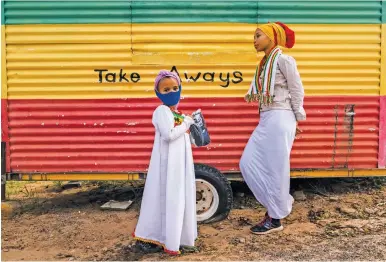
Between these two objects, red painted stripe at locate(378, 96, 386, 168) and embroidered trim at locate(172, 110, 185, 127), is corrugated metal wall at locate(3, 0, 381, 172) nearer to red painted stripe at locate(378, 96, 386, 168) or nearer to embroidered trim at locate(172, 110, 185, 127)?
red painted stripe at locate(378, 96, 386, 168)

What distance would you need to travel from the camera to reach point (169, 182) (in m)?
3.83

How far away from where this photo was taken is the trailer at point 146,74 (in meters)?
5.12

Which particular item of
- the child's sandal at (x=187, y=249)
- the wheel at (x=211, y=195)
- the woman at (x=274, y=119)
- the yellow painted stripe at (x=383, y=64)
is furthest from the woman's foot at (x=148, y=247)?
the yellow painted stripe at (x=383, y=64)

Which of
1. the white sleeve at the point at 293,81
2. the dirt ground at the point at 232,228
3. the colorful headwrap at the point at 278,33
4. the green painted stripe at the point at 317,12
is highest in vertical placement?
the green painted stripe at the point at 317,12

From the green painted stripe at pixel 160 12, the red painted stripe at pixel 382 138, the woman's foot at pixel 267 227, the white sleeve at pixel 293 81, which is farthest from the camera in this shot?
the red painted stripe at pixel 382 138

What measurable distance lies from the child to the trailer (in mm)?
1261

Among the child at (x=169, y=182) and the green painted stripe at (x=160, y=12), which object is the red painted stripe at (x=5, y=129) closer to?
the green painted stripe at (x=160, y=12)

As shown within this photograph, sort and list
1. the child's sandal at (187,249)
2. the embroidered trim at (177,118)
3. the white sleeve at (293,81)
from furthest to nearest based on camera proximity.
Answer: the white sleeve at (293,81) → the child's sandal at (187,249) → the embroidered trim at (177,118)

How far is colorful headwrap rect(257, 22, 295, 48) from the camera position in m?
4.34

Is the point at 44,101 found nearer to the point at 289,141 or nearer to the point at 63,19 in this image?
the point at 63,19

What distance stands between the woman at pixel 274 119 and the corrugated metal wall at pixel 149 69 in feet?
2.47

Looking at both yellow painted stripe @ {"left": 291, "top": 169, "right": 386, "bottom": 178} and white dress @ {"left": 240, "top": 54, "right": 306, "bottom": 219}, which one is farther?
yellow painted stripe @ {"left": 291, "top": 169, "right": 386, "bottom": 178}

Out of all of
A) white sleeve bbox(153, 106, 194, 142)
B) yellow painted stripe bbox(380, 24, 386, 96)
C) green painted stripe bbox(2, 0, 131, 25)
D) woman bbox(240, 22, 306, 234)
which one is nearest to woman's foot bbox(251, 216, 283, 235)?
woman bbox(240, 22, 306, 234)

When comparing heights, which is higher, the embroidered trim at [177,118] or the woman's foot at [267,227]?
the embroidered trim at [177,118]
